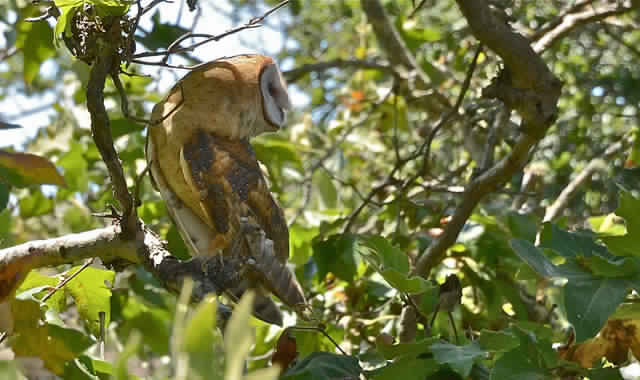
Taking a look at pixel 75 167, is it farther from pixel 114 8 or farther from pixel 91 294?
pixel 114 8

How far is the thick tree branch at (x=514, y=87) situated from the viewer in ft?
6.11

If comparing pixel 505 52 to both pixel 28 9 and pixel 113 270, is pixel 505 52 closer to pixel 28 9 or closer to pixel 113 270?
pixel 113 270

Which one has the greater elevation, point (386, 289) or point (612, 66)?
point (612, 66)

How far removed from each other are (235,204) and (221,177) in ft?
0.27

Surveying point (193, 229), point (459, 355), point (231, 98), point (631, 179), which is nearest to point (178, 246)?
point (193, 229)

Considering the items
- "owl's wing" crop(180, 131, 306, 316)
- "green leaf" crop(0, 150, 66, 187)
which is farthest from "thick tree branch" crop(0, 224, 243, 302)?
"green leaf" crop(0, 150, 66, 187)

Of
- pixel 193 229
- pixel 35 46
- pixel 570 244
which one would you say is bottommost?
pixel 570 244

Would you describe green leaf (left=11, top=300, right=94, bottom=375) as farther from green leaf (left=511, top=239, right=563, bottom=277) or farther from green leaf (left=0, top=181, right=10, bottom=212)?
green leaf (left=511, top=239, right=563, bottom=277)

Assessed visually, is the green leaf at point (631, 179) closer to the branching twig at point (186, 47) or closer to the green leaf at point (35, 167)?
the branching twig at point (186, 47)

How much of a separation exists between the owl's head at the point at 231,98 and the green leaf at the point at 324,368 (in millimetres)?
845

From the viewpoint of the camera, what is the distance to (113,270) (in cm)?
170

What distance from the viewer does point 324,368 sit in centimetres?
135

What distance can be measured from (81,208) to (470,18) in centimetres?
183

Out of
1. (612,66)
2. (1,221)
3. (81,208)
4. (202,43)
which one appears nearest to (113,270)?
(1,221)
